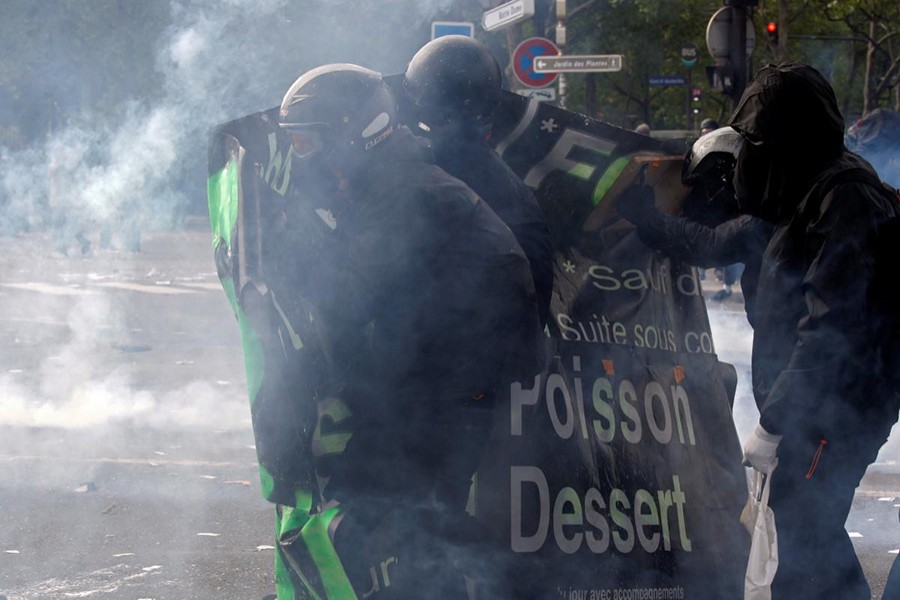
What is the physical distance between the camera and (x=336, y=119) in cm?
272

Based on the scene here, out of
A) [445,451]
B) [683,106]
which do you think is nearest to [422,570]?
[445,451]

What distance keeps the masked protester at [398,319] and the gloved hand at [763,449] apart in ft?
2.09

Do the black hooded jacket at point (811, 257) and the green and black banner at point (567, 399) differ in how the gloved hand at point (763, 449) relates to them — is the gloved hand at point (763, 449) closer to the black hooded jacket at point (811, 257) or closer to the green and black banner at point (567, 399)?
the black hooded jacket at point (811, 257)

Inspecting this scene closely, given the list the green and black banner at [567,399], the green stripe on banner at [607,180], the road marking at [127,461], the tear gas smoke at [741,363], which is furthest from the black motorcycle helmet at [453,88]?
the road marking at [127,461]

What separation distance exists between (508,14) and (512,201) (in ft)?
23.8

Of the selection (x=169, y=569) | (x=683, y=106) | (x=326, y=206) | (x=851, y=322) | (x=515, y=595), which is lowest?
(x=683, y=106)

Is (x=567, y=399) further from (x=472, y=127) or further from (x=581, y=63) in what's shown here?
(x=581, y=63)

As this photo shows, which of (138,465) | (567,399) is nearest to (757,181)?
(567,399)

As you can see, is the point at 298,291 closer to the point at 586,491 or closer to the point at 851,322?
the point at 586,491

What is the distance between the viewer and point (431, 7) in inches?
311

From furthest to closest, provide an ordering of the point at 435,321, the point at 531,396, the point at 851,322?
the point at 531,396 < the point at 851,322 < the point at 435,321

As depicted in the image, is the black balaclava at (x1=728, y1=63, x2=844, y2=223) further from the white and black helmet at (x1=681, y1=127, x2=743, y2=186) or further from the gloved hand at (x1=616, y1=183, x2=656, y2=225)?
the gloved hand at (x1=616, y1=183, x2=656, y2=225)

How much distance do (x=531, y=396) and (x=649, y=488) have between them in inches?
16.8

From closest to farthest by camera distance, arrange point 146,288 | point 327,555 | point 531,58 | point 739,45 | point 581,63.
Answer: point 327,555 < point 739,45 < point 581,63 < point 531,58 < point 146,288
